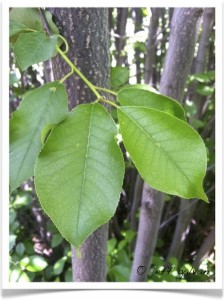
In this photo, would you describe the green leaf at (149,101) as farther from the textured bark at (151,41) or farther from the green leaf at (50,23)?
the textured bark at (151,41)

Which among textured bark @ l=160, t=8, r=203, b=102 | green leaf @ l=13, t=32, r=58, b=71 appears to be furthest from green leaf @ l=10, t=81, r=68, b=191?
textured bark @ l=160, t=8, r=203, b=102

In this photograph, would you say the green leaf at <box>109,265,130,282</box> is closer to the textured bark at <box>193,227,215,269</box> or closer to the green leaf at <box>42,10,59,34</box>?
the textured bark at <box>193,227,215,269</box>

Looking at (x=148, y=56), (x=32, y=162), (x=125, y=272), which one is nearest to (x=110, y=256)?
(x=125, y=272)

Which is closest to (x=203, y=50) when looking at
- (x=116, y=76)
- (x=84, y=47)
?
(x=116, y=76)

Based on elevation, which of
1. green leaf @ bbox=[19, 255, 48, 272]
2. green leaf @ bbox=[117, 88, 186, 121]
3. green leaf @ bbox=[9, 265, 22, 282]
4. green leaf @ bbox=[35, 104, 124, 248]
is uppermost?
green leaf @ bbox=[117, 88, 186, 121]

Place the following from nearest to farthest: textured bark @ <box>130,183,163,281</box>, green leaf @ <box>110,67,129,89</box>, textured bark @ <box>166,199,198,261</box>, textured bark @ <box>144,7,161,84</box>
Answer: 1. green leaf @ <box>110,67,129,89</box>
2. textured bark @ <box>130,183,163,281</box>
3. textured bark @ <box>144,7,161,84</box>
4. textured bark @ <box>166,199,198,261</box>
